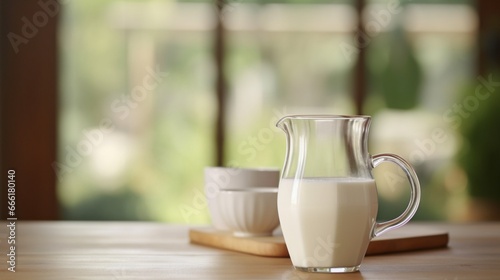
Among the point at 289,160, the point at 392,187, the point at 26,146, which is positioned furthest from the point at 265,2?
the point at 289,160

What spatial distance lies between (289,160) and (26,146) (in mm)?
3389

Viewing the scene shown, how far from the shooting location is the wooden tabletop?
1.07m

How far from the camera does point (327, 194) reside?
1053 mm

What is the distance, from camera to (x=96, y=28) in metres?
4.26

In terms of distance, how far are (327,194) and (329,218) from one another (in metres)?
0.03

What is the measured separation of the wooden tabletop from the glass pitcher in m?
0.03
